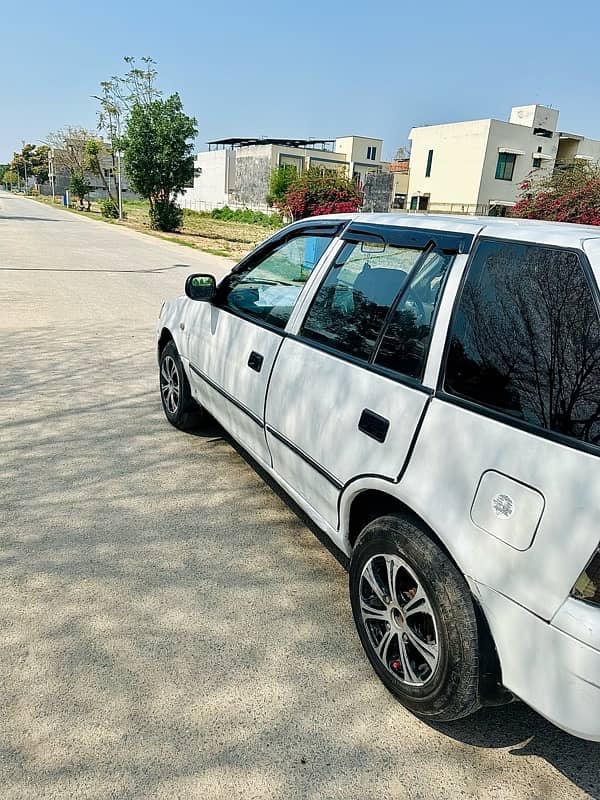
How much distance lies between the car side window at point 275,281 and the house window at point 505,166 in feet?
179

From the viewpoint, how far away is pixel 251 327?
11.3ft

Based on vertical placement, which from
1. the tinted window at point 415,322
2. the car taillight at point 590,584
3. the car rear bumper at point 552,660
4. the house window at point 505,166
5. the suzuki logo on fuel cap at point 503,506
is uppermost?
the house window at point 505,166

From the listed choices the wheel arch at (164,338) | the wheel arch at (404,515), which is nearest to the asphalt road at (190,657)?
the wheel arch at (404,515)

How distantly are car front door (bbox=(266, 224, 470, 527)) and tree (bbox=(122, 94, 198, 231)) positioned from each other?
1206 inches

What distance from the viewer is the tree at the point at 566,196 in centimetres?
1142

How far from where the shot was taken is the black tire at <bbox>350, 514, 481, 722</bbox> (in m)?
1.98

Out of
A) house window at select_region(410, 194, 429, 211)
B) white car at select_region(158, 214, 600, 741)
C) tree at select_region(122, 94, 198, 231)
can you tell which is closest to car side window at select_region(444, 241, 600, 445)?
white car at select_region(158, 214, 600, 741)

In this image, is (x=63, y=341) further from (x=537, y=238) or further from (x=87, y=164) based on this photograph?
(x=87, y=164)

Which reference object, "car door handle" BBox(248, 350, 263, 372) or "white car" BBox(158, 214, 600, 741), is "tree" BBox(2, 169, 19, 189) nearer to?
"car door handle" BBox(248, 350, 263, 372)

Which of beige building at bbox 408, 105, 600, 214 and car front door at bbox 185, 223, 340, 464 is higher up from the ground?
beige building at bbox 408, 105, 600, 214

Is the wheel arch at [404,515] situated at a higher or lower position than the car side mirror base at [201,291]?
lower

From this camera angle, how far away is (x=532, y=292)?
1950 millimetres

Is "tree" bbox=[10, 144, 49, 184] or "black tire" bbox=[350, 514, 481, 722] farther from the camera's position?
"tree" bbox=[10, 144, 49, 184]

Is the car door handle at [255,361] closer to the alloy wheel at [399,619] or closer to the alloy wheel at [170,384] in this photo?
the alloy wheel at [399,619]
